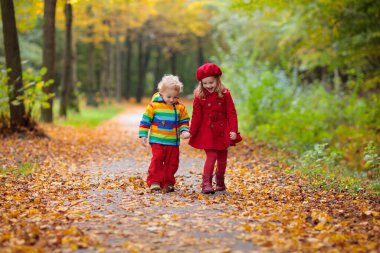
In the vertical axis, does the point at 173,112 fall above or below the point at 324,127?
above

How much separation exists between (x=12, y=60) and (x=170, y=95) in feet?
22.1

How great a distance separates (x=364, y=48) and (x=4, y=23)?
908 centimetres

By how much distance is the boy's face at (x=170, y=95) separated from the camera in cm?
745

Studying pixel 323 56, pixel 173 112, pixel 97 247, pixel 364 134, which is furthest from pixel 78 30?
pixel 97 247

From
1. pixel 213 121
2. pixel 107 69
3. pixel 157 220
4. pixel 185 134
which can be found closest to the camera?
pixel 157 220

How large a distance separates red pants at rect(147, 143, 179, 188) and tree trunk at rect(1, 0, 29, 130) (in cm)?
606

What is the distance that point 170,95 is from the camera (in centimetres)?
747

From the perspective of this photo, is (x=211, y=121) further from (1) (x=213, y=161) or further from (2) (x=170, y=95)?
(2) (x=170, y=95)

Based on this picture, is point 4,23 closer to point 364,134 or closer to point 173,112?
point 173,112

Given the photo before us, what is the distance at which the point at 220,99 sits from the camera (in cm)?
748

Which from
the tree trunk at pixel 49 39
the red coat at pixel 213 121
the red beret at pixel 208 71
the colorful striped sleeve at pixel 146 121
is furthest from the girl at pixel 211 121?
the tree trunk at pixel 49 39

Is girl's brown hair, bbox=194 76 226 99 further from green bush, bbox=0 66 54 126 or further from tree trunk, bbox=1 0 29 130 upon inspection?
tree trunk, bbox=1 0 29 130

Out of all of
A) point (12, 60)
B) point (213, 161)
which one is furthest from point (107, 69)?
point (213, 161)

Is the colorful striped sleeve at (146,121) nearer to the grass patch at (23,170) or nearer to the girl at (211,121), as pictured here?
the girl at (211,121)
